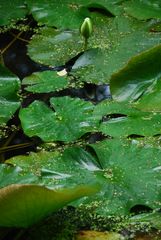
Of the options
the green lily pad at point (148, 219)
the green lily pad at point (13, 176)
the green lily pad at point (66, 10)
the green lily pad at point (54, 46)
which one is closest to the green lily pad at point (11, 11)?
the green lily pad at point (66, 10)

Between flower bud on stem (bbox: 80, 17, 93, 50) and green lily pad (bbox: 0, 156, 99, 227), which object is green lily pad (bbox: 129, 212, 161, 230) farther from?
flower bud on stem (bbox: 80, 17, 93, 50)

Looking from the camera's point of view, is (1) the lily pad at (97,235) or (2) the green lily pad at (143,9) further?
(2) the green lily pad at (143,9)

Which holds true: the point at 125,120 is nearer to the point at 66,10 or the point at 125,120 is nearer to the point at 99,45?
the point at 99,45

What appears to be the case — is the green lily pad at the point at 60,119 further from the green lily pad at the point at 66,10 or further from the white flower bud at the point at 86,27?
the green lily pad at the point at 66,10

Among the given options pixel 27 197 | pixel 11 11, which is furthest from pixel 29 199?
pixel 11 11

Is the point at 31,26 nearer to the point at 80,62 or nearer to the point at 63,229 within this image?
the point at 80,62


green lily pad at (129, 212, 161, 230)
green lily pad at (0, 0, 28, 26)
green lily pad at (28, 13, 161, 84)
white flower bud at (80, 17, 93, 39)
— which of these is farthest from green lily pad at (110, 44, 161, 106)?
green lily pad at (0, 0, 28, 26)
